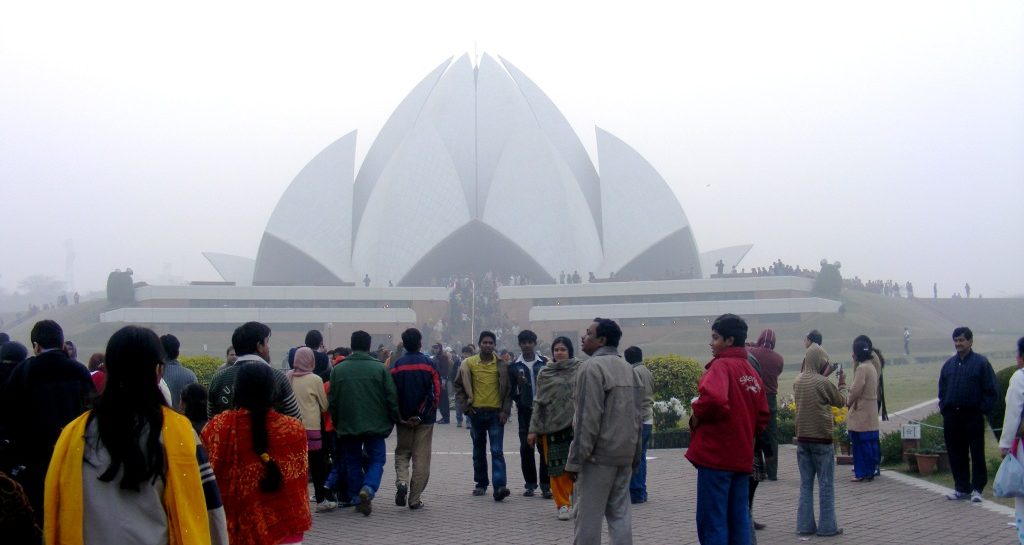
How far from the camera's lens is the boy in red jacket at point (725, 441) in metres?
3.17

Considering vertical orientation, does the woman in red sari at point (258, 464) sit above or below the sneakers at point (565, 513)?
above

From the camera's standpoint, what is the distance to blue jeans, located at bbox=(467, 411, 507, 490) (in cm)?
516

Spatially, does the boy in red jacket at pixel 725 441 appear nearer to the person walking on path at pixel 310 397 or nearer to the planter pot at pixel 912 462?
the person walking on path at pixel 310 397

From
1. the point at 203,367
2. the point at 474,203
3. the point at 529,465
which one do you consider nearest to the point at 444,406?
the point at 203,367

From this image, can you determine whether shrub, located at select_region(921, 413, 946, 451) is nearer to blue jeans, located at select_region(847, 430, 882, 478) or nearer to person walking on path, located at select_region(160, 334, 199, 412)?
blue jeans, located at select_region(847, 430, 882, 478)

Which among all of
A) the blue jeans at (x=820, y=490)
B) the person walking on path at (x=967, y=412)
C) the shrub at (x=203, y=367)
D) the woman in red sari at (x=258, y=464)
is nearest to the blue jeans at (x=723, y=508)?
the blue jeans at (x=820, y=490)

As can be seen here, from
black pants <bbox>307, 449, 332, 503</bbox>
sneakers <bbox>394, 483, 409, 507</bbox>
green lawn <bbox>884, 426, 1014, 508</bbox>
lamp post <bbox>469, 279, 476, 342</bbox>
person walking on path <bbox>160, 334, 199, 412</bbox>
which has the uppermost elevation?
lamp post <bbox>469, 279, 476, 342</bbox>

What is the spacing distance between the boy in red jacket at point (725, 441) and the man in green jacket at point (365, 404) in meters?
1.98

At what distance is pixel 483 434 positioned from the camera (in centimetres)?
538

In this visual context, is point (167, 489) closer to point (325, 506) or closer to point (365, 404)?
point (365, 404)

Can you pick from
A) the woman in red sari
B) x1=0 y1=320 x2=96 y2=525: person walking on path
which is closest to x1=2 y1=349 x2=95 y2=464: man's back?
x1=0 y1=320 x2=96 y2=525: person walking on path

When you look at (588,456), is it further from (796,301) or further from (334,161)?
(334,161)

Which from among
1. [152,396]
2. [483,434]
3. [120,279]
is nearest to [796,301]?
[120,279]

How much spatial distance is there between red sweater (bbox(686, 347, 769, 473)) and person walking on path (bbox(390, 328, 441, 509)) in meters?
2.00
